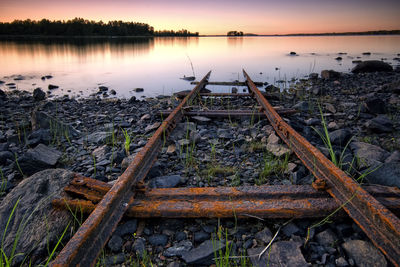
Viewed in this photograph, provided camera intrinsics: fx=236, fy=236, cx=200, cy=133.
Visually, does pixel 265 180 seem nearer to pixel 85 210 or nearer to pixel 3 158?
pixel 85 210

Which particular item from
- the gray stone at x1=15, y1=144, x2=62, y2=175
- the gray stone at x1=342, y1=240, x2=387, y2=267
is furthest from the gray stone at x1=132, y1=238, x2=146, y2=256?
the gray stone at x1=15, y1=144, x2=62, y2=175

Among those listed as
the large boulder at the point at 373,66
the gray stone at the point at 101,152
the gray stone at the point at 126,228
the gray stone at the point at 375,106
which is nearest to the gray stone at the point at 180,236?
the gray stone at the point at 126,228

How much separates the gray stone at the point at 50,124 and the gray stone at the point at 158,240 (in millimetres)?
2679

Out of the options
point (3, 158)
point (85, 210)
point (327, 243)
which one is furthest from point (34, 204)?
point (327, 243)

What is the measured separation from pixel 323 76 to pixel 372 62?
3.66m

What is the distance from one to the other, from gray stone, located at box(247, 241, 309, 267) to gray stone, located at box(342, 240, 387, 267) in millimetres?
262

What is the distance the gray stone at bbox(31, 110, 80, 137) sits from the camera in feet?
11.5

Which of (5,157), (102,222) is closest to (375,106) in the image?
(102,222)

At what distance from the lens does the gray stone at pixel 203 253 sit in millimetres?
1270

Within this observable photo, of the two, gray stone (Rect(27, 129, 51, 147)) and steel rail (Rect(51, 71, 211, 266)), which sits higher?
steel rail (Rect(51, 71, 211, 266))

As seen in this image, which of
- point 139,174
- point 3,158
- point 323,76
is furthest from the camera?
point 323,76

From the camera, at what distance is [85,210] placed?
153cm

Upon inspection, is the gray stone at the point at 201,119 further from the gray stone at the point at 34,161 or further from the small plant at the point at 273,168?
the gray stone at the point at 34,161

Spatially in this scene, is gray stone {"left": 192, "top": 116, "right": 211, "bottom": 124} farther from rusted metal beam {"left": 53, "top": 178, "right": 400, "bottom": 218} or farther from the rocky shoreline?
rusted metal beam {"left": 53, "top": 178, "right": 400, "bottom": 218}
